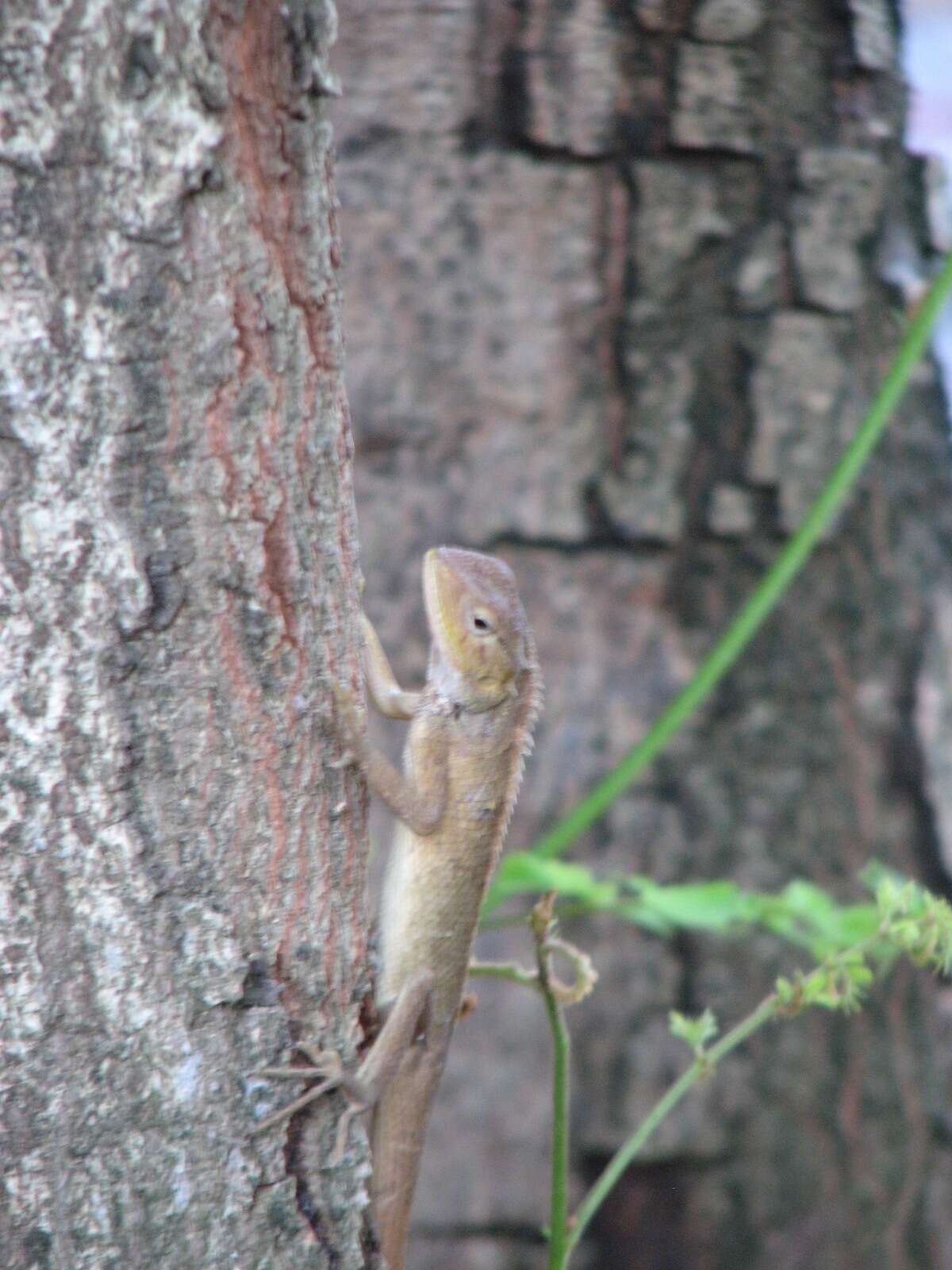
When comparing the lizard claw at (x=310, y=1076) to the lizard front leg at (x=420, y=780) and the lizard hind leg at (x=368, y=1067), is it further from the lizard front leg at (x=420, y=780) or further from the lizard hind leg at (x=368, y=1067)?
the lizard front leg at (x=420, y=780)

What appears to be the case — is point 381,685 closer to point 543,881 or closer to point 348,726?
point 543,881

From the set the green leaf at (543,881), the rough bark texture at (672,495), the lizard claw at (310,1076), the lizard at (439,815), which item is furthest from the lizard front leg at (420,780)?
the rough bark texture at (672,495)

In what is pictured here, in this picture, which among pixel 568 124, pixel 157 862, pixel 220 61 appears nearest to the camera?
pixel 220 61

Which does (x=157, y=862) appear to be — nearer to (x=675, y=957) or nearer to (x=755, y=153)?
(x=675, y=957)

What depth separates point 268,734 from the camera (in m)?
1.49

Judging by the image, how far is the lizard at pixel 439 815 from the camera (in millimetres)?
2033

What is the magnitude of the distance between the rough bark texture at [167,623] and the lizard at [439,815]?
1.13ft

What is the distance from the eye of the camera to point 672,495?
133 inches

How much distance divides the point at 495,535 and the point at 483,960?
1134mm

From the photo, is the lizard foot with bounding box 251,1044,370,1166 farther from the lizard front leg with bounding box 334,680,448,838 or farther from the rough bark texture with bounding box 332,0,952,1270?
the rough bark texture with bounding box 332,0,952,1270

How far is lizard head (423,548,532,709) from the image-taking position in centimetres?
244

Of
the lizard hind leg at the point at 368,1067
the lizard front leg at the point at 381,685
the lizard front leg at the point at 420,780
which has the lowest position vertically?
the lizard hind leg at the point at 368,1067

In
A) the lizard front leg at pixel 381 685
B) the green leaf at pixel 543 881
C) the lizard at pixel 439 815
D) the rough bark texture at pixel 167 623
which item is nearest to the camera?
the rough bark texture at pixel 167 623

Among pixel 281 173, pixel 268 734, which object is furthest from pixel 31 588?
pixel 281 173
